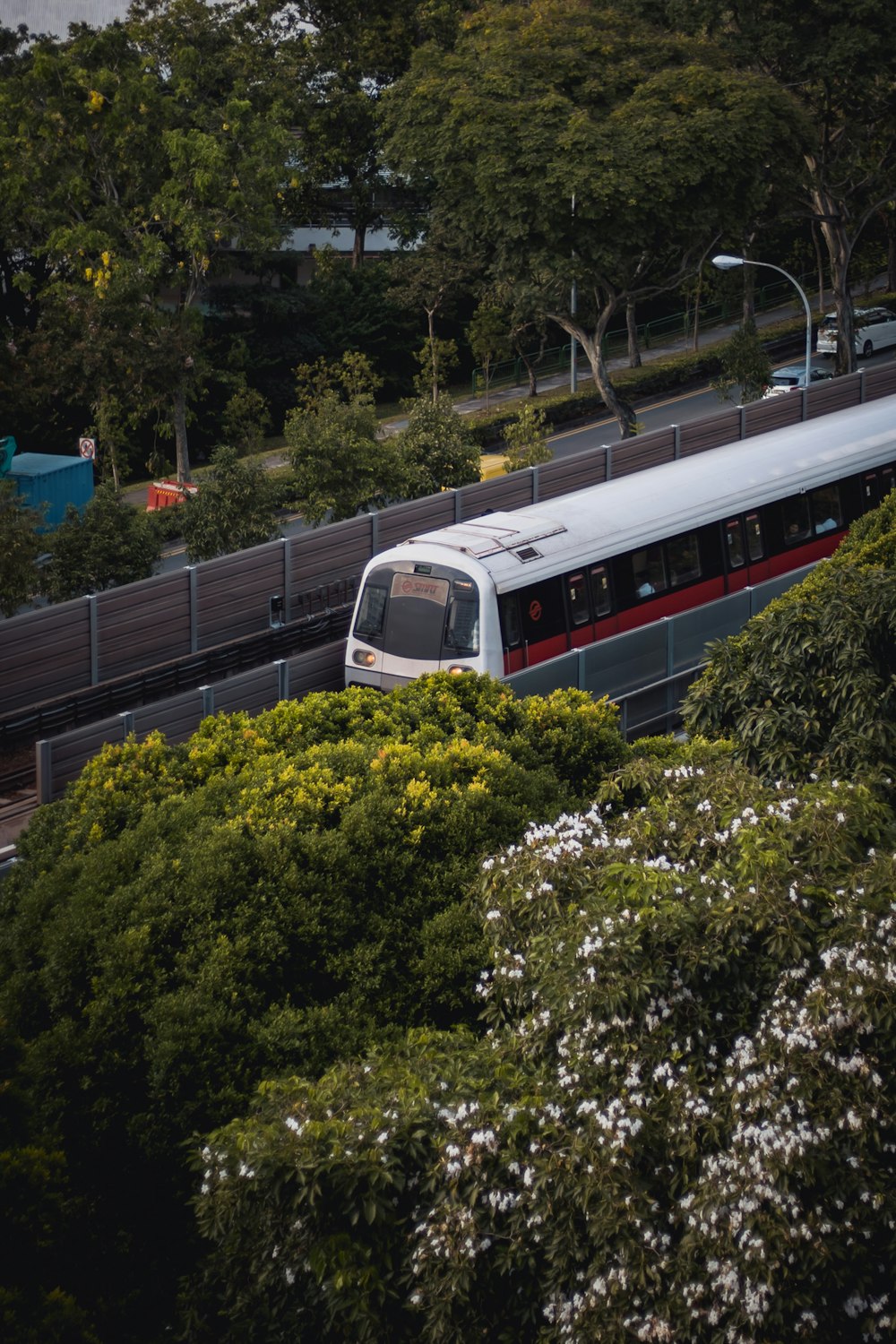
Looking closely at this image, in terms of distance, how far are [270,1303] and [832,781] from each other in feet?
14.6

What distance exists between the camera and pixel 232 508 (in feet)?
88.7

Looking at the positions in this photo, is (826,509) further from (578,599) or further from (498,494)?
(578,599)

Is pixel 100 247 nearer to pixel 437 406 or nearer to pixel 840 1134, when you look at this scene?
pixel 437 406

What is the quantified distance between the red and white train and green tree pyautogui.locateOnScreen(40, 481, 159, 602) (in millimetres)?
7144

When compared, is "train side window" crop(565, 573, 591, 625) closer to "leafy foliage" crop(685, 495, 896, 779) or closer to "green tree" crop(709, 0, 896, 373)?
"leafy foliage" crop(685, 495, 896, 779)

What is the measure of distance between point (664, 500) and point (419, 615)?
4738 millimetres

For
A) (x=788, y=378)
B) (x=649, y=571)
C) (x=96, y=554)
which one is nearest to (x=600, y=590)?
(x=649, y=571)

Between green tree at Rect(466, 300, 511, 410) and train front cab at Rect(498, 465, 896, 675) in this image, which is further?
green tree at Rect(466, 300, 511, 410)

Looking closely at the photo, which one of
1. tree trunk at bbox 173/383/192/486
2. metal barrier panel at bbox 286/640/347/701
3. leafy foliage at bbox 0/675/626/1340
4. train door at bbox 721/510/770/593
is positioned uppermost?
leafy foliage at bbox 0/675/626/1340

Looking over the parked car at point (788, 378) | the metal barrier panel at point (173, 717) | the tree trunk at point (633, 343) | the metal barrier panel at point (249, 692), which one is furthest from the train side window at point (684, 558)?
the tree trunk at point (633, 343)

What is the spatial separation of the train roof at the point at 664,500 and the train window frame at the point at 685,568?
0.16 m

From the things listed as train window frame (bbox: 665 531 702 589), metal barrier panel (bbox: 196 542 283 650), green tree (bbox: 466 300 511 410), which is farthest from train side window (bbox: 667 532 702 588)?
green tree (bbox: 466 300 511 410)

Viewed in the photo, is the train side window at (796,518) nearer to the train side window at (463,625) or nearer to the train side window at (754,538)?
the train side window at (754,538)

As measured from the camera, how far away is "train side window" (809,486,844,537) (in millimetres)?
24078
